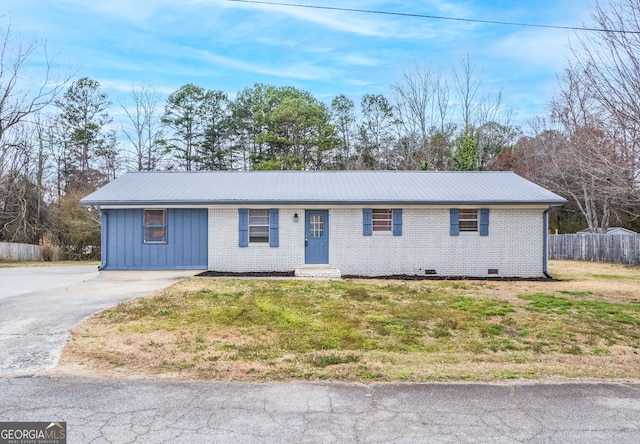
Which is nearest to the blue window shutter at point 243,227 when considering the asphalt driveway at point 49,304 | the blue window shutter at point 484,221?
the asphalt driveway at point 49,304

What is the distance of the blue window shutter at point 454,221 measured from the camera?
13844 mm

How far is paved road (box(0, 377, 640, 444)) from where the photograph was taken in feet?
10.2

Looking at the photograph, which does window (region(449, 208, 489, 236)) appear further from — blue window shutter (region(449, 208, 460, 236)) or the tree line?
the tree line

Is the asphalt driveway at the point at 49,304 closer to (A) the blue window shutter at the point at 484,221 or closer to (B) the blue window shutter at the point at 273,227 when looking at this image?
(B) the blue window shutter at the point at 273,227

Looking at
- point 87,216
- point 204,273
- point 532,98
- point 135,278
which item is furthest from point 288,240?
point 532,98

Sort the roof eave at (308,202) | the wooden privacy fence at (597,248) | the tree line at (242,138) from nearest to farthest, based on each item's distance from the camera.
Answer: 1. the roof eave at (308,202)
2. the wooden privacy fence at (597,248)
3. the tree line at (242,138)

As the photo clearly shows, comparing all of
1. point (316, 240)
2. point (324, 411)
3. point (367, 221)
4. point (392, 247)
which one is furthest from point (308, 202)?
point (324, 411)

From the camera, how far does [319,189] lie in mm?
14703

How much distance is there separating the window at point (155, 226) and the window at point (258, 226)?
2.75 meters

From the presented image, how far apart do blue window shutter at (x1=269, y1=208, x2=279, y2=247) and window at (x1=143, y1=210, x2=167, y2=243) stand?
11.0ft

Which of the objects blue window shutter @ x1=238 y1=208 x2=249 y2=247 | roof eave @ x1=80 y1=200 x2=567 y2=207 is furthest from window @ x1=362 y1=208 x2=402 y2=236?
blue window shutter @ x1=238 y1=208 x2=249 y2=247

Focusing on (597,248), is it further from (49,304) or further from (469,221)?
(49,304)

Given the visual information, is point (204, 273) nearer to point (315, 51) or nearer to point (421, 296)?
point (421, 296)

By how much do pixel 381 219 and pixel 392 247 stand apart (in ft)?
3.11
